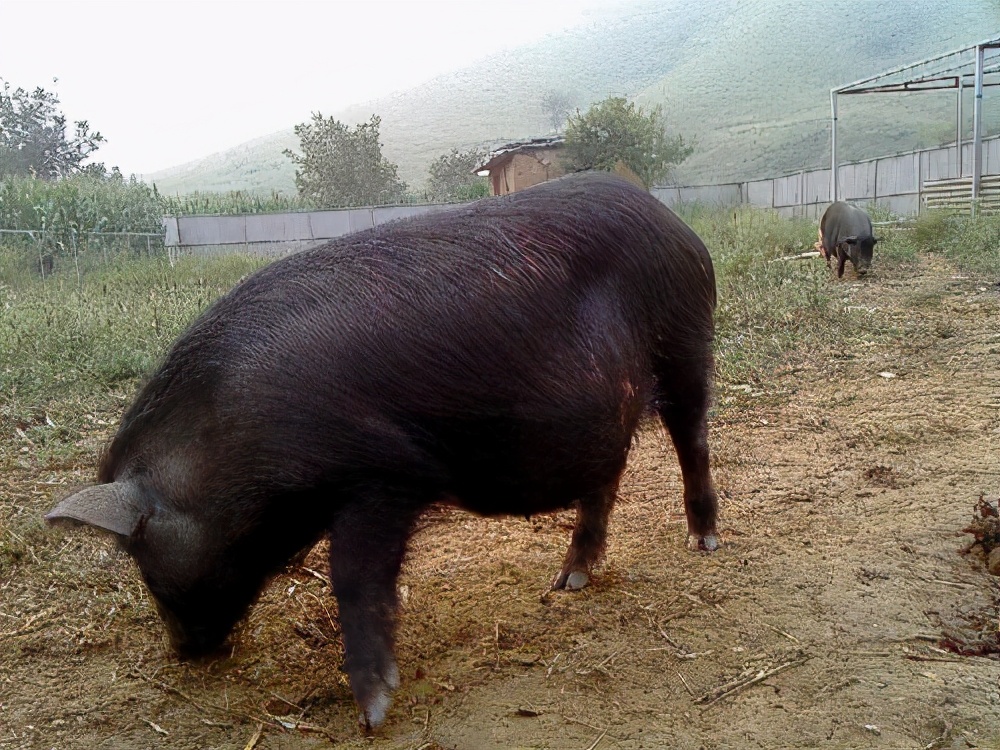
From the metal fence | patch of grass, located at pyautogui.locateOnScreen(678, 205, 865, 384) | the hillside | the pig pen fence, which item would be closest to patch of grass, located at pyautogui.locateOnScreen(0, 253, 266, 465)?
the pig pen fence

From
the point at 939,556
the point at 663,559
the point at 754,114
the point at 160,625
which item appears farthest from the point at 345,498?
the point at 754,114

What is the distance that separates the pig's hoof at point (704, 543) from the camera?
3.56 meters

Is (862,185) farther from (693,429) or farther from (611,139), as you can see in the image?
(693,429)

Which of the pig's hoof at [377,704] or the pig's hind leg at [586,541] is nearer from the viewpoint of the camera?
the pig's hoof at [377,704]

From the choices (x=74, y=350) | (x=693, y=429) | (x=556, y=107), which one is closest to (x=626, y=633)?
(x=693, y=429)

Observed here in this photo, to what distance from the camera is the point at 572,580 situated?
11.0 ft

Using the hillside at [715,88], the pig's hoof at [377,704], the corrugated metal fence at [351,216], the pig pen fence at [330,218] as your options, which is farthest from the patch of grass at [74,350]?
the hillside at [715,88]

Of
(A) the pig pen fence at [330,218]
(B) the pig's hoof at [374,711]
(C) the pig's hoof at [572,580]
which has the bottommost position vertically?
(C) the pig's hoof at [572,580]

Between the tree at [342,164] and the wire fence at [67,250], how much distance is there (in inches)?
788

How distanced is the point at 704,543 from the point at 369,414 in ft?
6.19

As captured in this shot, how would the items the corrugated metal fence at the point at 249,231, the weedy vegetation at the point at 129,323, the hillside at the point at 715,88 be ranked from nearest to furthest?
the weedy vegetation at the point at 129,323 < the corrugated metal fence at the point at 249,231 < the hillside at the point at 715,88

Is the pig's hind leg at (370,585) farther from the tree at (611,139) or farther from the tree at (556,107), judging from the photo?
the tree at (556,107)

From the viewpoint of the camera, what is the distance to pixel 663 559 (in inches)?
139

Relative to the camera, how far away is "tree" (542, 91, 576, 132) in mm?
74062
